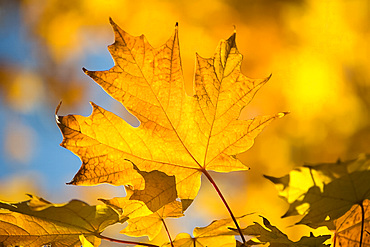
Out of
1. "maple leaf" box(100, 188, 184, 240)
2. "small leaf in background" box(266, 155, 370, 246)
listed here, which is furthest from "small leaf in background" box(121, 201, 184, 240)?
"small leaf in background" box(266, 155, 370, 246)

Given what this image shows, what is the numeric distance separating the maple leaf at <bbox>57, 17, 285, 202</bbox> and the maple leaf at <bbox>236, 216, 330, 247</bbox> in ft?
0.29

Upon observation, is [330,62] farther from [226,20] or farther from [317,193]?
[317,193]

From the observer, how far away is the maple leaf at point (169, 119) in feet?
1.79

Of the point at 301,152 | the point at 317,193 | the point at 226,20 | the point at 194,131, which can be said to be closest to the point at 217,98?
the point at 194,131

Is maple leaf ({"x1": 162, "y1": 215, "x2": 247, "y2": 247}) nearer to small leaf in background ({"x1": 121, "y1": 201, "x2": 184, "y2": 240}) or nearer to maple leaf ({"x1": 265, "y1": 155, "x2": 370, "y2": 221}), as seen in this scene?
small leaf in background ({"x1": 121, "y1": 201, "x2": 184, "y2": 240})

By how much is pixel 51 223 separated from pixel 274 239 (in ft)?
0.88

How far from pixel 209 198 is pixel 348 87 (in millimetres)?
1277

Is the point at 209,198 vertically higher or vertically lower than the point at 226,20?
lower

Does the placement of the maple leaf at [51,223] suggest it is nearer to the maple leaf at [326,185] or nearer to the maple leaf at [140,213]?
the maple leaf at [140,213]

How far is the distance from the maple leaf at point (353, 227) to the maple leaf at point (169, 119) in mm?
136

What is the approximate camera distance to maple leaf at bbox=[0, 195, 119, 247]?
0.50 metres

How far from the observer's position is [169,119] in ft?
1.91

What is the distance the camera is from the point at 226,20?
131 inches

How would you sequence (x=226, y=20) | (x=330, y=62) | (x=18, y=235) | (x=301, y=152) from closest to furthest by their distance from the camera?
1. (x=18, y=235)
2. (x=301, y=152)
3. (x=330, y=62)
4. (x=226, y=20)
